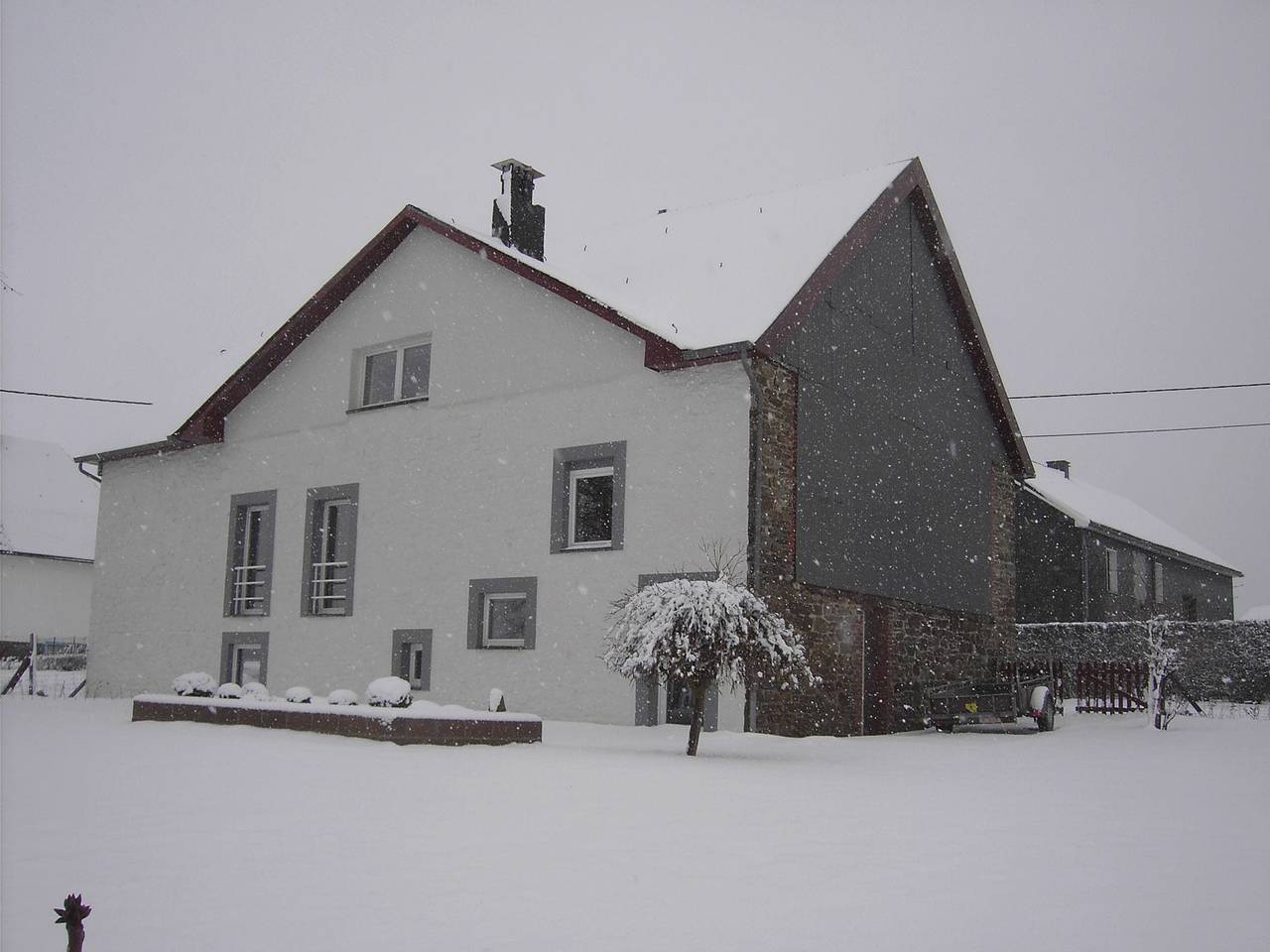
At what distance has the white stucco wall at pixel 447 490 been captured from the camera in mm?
15352

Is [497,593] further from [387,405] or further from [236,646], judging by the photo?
[236,646]

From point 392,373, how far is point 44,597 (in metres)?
24.6

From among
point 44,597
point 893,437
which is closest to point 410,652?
point 893,437

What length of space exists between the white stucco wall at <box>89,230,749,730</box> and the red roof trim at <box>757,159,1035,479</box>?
137 centimetres

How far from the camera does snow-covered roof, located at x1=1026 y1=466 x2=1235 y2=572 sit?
3003cm

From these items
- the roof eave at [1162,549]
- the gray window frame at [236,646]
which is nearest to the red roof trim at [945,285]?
the roof eave at [1162,549]

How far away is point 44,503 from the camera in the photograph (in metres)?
41.1

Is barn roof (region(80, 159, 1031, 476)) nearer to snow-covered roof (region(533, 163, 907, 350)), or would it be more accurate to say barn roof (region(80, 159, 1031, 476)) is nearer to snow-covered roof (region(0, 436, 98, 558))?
snow-covered roof (region(533, 163, 907, 350))

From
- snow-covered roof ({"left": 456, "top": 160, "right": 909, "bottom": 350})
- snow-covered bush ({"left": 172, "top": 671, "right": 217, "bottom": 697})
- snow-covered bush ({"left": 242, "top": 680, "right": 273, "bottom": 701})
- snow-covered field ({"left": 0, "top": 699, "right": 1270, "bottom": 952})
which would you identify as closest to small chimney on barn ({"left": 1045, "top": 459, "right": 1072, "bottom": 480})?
snow-covered roof ({"left": 456, "top": 160, "right": 909, "bottom": 350})

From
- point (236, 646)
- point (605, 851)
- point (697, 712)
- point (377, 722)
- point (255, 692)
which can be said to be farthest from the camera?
point (236, 646)

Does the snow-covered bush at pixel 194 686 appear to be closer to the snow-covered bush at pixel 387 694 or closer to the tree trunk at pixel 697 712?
the snow-covered bush at pixel 387 694

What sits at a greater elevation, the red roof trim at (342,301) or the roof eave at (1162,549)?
the red roof trim at (342,301)

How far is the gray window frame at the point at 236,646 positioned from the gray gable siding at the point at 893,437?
9.13 m

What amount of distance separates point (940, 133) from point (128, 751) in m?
168
